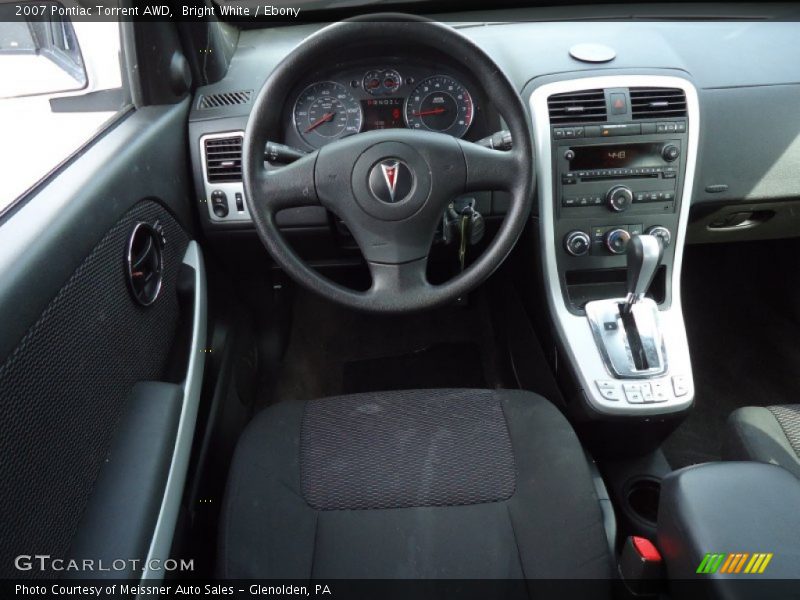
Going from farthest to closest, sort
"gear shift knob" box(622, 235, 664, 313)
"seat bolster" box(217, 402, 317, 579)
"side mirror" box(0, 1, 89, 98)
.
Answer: "gear shift knob" box(622, 235, 664, 313), "side mirror" box(0, 1, 89, 98), "seat bolster" box(217, 402, 317, 579)

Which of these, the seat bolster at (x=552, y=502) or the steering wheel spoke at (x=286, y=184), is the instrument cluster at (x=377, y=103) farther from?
the seat bolster at (x=552, y=502)

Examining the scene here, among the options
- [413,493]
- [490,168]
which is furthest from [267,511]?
[490,168]

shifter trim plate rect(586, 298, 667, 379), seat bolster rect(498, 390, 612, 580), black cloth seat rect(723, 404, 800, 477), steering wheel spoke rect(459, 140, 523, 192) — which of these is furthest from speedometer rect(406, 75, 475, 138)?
black cloth seat rect(723, 404, 800, 477)

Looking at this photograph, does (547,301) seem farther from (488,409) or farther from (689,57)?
(689,57)

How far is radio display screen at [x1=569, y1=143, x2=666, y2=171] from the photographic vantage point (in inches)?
58.1

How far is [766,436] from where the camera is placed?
4.04 feet

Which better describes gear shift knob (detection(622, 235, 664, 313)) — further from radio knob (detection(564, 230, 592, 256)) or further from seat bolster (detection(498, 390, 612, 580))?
seat bolster (detection(498, 390, 612, 580))

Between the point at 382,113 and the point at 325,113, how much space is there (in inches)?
5.3

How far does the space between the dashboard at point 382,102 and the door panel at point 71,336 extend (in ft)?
1.11

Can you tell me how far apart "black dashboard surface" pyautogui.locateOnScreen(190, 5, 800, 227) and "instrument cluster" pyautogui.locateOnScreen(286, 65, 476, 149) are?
77 mm

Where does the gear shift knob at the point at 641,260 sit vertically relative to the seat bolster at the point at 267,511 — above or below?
above

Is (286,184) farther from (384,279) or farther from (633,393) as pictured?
(633,393)

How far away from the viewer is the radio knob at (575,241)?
→ 1.51m

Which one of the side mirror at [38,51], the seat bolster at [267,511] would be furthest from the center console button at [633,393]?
the side mirror at [38,51]
